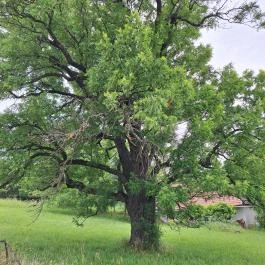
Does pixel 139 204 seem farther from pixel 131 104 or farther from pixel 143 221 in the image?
pixel 131 104

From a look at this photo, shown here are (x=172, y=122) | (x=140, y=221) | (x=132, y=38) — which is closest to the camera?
(x=172, y=122)

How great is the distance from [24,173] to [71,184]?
2.17m

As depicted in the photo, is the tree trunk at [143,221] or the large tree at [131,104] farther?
the tree trunk at [143,221]

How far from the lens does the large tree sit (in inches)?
562

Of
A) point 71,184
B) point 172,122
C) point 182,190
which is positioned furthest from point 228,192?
point 71,184

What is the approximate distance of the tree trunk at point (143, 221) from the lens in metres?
19.1

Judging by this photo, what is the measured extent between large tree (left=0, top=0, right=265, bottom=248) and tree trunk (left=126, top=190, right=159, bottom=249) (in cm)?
4

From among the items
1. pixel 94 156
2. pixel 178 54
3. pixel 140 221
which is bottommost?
pixel 140 221

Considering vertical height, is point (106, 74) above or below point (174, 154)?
above

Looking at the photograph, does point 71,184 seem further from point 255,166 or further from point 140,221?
point 255,166

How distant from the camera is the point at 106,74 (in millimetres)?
14375

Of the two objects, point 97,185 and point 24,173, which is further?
point 97,185

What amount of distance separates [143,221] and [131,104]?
21.6ft

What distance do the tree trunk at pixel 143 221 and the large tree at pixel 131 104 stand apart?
0.04 metres
